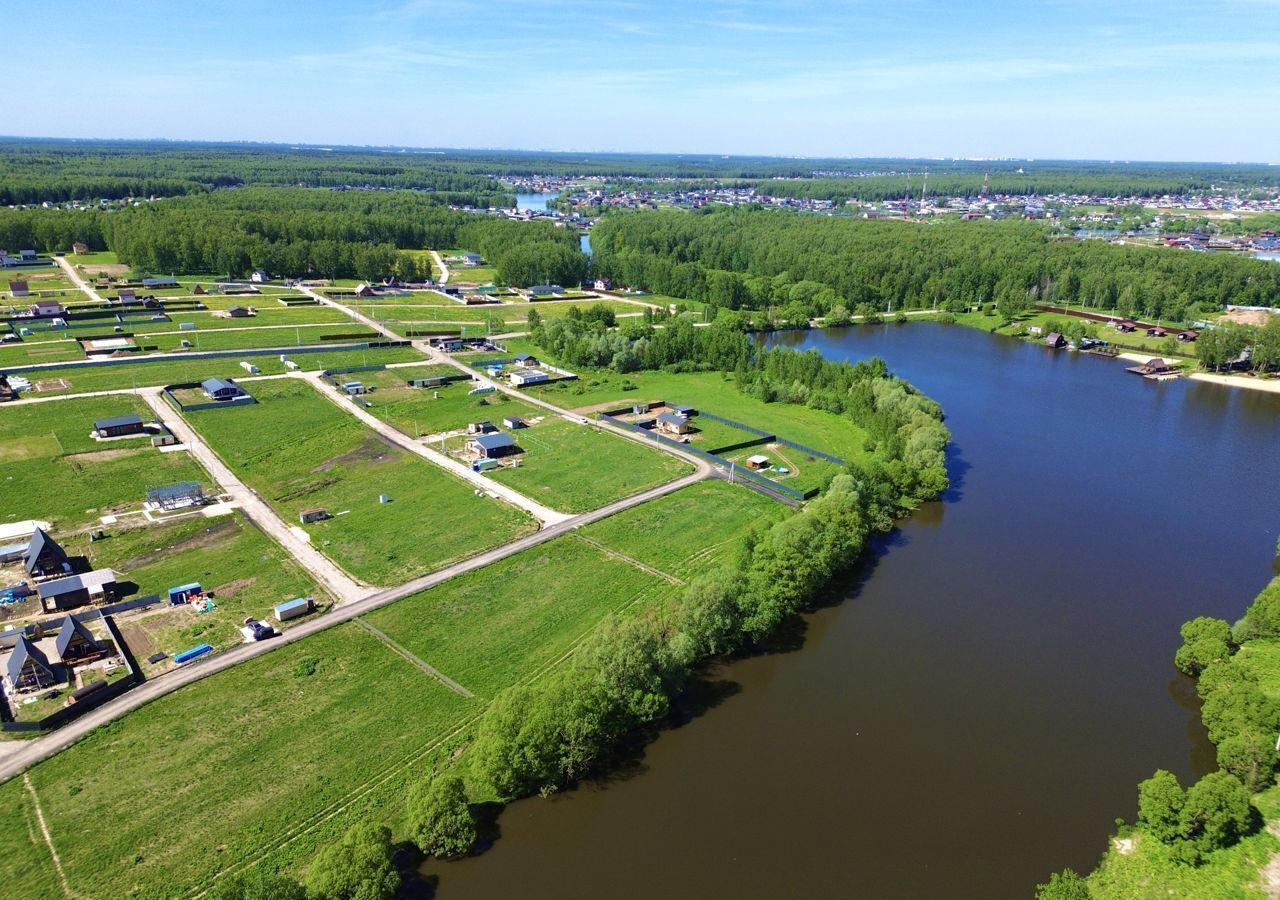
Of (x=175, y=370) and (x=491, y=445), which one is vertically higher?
(x=175, y=370)

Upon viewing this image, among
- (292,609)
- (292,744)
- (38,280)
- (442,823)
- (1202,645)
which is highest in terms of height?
(38,280)

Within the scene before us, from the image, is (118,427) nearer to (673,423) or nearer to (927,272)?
(673,423)

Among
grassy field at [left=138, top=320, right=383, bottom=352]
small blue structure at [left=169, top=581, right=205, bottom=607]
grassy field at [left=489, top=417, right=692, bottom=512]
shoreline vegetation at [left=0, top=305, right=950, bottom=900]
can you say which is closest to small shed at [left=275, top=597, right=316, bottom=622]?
shoreline vegetation at [left=0, top=305, right=950, bottom=900]

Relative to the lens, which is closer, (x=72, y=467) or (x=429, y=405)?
(x=72, y=467)

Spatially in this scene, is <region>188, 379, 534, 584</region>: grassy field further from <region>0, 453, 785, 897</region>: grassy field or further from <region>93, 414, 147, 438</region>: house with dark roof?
<region>0, 453, 785, 897</region>: grassy field

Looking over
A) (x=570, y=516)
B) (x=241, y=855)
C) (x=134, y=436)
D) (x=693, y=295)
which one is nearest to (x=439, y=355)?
(x=134, y=436)

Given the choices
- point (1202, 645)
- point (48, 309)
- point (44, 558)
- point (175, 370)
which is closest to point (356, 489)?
point (44, 558)

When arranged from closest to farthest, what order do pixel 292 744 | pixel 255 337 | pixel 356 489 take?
pixel 292 744
pixel 356 489
pixel 255 337

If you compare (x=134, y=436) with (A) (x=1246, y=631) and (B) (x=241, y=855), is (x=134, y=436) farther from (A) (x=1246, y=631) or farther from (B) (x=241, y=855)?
(A) (x=1246, y=631)
